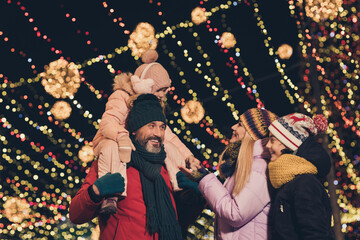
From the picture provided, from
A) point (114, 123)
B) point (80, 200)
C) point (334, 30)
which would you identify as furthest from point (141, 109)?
point (334, 30)

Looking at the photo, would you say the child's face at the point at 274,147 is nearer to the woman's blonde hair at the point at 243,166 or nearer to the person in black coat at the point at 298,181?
the person in black coat at the point at 298,181

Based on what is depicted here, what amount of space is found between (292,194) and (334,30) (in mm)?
4796

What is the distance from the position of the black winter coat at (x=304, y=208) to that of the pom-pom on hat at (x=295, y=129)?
0.07 meters

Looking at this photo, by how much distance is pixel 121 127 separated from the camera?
3.45 metres

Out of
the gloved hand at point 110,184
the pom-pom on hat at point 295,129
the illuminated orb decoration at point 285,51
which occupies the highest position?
the illuminated orb decoration at point 285,51

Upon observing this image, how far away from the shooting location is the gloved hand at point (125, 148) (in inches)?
130

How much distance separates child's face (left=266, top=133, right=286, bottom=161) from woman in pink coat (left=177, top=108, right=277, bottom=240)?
0.38 feet

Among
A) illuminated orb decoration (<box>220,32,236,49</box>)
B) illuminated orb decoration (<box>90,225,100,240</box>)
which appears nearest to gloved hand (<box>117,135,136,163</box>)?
illuminated orb decoration (<box>220,32,236,49</box>)

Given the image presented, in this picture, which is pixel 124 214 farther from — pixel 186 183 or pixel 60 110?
pixel 60 110

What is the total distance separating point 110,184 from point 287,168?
1.09 meters

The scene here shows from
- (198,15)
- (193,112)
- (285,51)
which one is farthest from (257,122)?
(285,51)

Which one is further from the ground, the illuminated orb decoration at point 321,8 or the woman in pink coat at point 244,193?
the illuminated orb decoration at point 321,8

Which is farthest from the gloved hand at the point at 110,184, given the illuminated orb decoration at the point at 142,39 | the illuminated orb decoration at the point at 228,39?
the illuminated orb decoration at the point at 228,39

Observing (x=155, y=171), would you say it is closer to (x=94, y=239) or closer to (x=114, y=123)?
(x=114, y=123)
